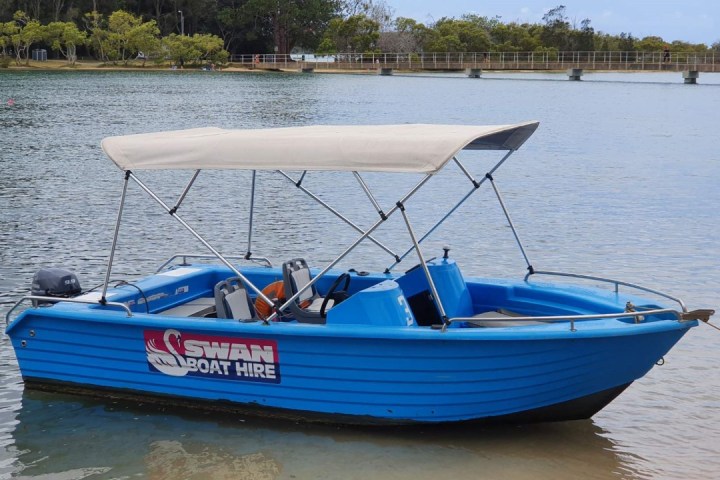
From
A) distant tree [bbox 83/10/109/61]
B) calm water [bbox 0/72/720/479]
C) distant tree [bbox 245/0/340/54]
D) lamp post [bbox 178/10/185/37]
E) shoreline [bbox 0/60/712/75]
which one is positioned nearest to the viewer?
calm water [bbox 0/72/720/479]

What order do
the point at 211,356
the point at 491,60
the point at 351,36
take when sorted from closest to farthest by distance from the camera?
1. the point at 211,356
2. the point at 491,60
3. the point at 351,36

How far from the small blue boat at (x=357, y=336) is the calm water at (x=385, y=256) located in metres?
0.32

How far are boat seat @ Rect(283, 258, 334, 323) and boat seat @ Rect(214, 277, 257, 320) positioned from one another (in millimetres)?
411

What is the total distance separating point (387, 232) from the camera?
18.7m

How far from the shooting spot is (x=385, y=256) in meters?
16.1

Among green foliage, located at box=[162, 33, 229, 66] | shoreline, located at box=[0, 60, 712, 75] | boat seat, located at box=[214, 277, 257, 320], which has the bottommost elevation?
boat seat, located at box=[214, 277, 257, 320]

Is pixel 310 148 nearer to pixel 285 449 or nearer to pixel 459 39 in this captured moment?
pixel 285 449

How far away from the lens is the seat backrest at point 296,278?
952 centimetres

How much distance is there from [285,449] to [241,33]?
123m

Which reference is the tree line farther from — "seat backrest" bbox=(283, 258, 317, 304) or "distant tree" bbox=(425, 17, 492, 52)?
"seat backrest" bbox=(283, 258, 317, 304)

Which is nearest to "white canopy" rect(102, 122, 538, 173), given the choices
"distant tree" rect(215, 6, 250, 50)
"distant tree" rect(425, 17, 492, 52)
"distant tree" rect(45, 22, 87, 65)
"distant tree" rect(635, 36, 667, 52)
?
"distant tree" rect(45, 22, 87, 65)

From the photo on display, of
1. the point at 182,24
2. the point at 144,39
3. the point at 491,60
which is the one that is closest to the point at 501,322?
the point at 144,39

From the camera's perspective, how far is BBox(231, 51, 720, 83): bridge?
104688 mm

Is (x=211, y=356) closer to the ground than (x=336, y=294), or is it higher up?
closer to the ground
